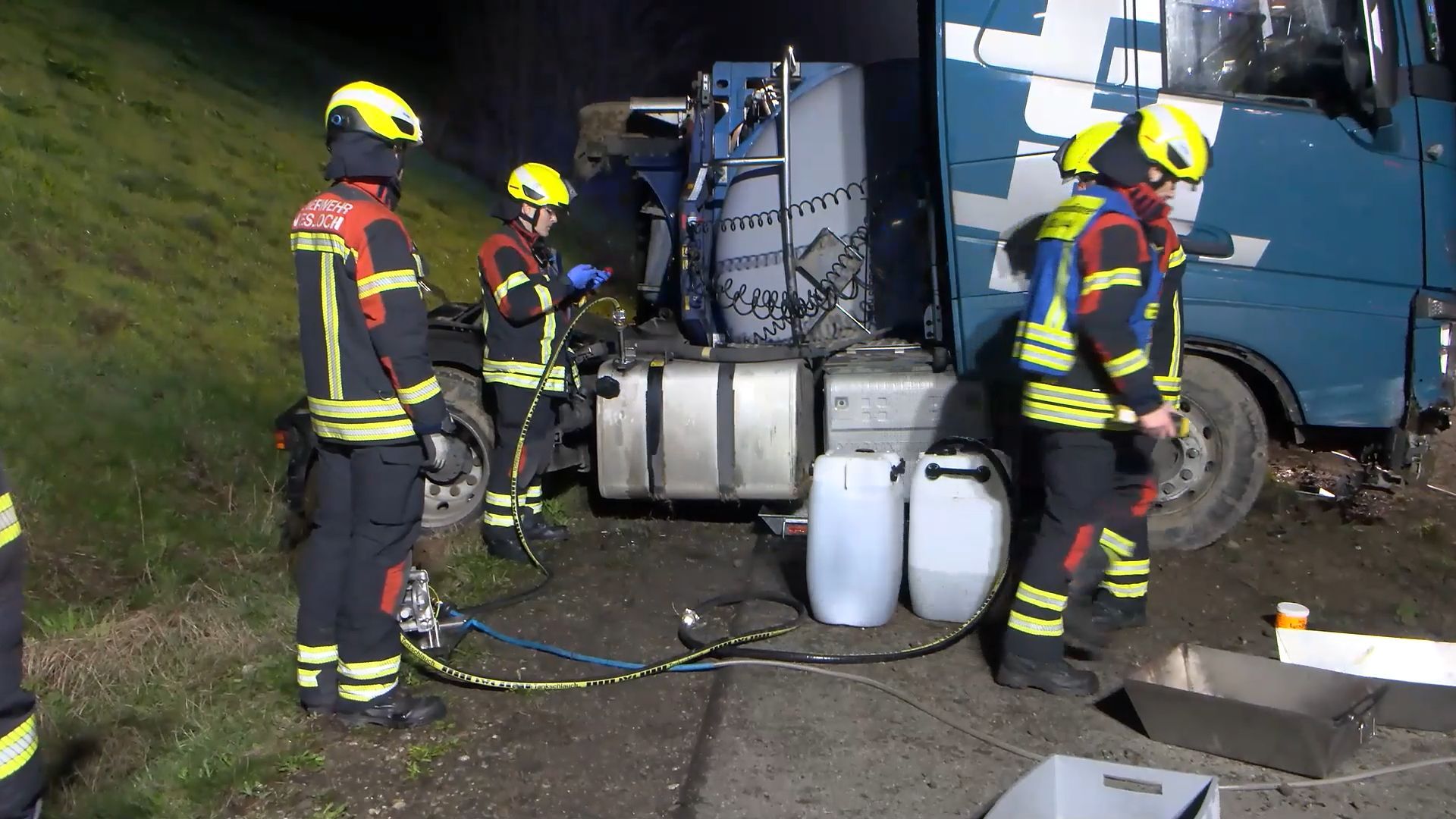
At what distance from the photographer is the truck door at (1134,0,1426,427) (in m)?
4.43

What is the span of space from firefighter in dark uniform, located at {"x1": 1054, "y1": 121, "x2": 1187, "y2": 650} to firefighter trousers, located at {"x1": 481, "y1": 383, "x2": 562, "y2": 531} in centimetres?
252

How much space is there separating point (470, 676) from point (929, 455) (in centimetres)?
193

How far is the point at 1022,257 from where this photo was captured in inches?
188

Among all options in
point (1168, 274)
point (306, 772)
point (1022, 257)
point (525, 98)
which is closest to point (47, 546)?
point (306, 772)

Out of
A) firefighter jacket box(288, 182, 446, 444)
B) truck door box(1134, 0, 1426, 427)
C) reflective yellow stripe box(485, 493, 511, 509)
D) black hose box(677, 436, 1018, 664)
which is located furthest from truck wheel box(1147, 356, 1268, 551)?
firefighter jacket box(288, 182, 446, 444)

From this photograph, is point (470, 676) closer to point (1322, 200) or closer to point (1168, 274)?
point (1168, 274)

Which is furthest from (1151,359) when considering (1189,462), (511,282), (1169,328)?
(511,282)

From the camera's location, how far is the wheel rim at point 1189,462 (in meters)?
4.88

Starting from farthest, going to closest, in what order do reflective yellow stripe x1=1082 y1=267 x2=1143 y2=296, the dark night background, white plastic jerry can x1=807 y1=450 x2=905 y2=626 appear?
the dark night background < white plastic jerry can x1=807 y1=450 x2=905 y2=626 < reflective yellow stripe x1=1082 y1=267 x2=1143 y2=296

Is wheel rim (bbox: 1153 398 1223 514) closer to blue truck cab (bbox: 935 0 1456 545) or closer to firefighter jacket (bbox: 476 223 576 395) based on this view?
blue truck cab (bbox: 935 0 1456 545)

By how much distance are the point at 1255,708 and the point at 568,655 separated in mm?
2337

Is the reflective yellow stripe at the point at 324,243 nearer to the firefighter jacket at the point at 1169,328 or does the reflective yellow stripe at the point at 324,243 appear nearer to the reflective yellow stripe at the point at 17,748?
the reflective yellow stripe at the point at 17,748

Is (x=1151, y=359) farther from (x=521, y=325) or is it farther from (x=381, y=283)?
(x=521, y=325)

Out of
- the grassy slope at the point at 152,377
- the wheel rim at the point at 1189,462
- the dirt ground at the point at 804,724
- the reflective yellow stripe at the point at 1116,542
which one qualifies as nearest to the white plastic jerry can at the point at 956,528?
the dirt ground at the point at 804,724
